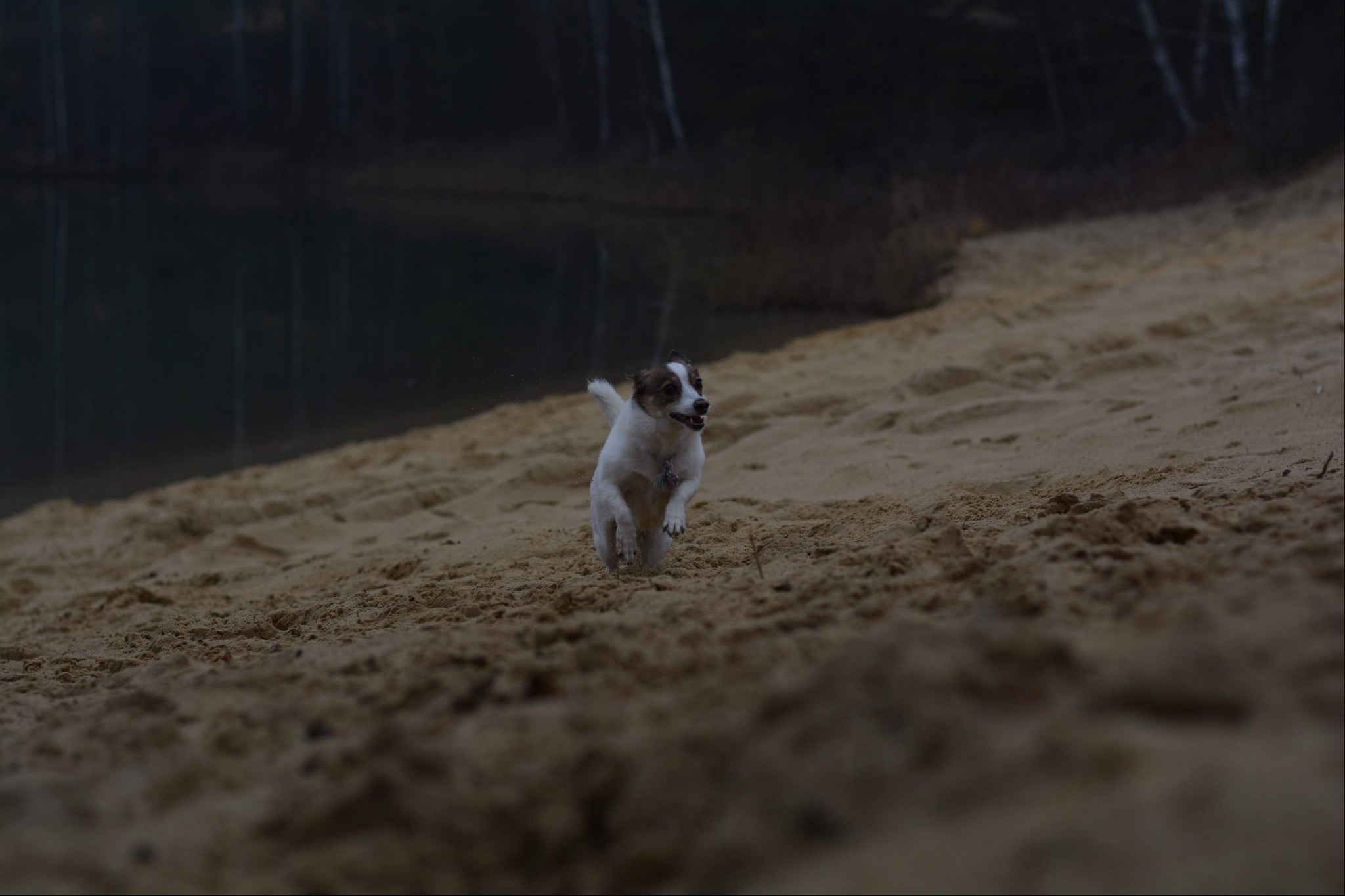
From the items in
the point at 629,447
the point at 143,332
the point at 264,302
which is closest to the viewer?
the point at 629,447

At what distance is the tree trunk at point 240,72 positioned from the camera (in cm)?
4667

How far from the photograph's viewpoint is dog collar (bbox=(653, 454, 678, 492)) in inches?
193

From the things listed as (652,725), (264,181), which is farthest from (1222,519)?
(264,181)

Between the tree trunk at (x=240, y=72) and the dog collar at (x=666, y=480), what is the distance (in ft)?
149

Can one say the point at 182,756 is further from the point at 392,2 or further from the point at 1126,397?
the point at 392,2

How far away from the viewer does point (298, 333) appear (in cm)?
1592

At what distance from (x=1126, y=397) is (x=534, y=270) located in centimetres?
1440

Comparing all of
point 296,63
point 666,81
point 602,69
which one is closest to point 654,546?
point 666,81

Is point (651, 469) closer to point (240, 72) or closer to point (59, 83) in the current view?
point (240, 72)

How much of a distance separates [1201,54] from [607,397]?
66.4ft

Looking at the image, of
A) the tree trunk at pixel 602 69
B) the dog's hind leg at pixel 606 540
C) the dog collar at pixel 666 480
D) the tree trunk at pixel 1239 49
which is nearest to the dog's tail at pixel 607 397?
the dog collar at pixel 666 480

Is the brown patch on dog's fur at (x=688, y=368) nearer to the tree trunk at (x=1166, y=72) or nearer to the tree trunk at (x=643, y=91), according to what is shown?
the tree trunk at (x=1166, y=72)

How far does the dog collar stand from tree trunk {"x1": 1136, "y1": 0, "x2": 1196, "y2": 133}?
61.0ft

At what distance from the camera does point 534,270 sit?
19844 millimetres
